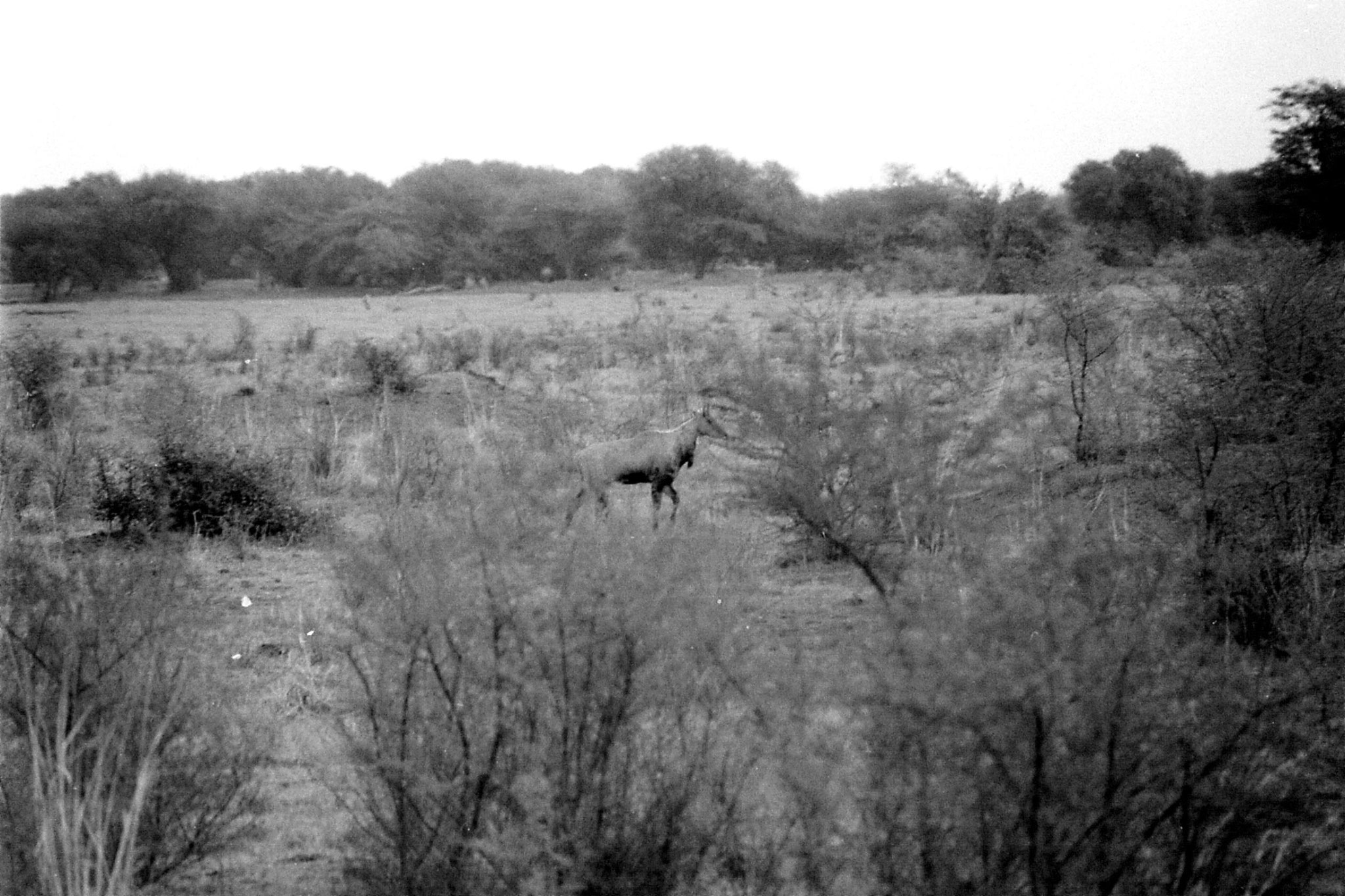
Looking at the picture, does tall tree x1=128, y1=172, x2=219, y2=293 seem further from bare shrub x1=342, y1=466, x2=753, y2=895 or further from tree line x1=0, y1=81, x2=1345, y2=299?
bare shrub x1=342, y1=466, x2=753, y2=895

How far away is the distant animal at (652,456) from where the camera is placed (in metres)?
9.13

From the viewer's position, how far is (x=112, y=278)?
35281mm

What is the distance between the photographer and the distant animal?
9.13 metres

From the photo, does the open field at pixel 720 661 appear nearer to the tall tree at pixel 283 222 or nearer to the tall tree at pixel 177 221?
the tall tree at pixel 177 221

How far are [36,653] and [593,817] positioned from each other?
5.79 feet

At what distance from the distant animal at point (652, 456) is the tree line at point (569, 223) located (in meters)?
15.9

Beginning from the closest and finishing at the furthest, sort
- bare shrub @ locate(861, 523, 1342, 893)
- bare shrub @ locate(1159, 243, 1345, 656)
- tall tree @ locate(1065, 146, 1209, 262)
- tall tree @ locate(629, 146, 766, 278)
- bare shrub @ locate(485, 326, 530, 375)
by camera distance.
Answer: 1. bare shrub @ locate(861, 523, 1342, 893)
2. bare shrub @ locate(1159, 243, 1345, 656)
3. bare shrub @ locate(485, 326, 530, 375)
4. tall tree @ locate(1065, 146, 1209, 262)
5. tall tree @ locate(629, 146, 766, 278)

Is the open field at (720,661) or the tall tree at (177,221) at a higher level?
the tall tree at (177,221)

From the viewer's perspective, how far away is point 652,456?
925cm

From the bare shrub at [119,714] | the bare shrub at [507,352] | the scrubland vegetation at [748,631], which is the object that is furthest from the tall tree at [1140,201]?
the bare shrub at [119,714]

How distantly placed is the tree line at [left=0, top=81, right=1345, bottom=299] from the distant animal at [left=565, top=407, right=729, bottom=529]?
15936mm

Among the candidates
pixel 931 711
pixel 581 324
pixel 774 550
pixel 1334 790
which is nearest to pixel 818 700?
pixel 931 711

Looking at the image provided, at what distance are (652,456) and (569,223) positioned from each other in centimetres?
3534

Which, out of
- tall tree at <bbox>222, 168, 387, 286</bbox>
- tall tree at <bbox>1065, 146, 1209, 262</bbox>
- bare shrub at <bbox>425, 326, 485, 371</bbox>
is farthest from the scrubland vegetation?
tall tree at <bbox>222, 168, 387, 286</bbox>
